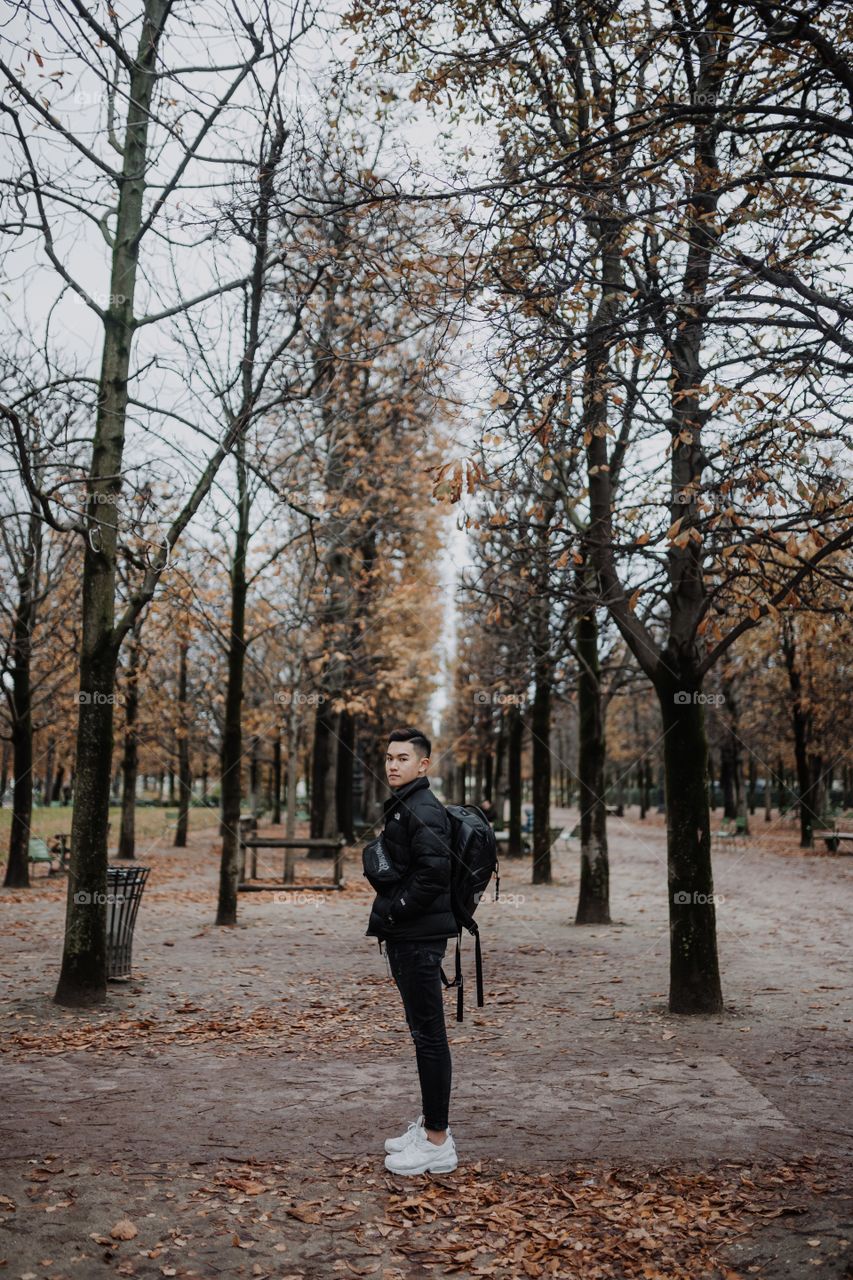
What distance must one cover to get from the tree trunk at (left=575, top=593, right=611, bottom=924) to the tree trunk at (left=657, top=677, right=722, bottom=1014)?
17.4ft

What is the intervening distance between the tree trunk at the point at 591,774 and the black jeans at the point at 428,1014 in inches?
366

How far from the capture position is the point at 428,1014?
5055 millimetres

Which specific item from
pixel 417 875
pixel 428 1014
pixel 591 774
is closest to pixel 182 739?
pixel 591 774

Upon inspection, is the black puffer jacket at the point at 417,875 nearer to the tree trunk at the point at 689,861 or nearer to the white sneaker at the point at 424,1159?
the white sneaker at the point at 424,1159

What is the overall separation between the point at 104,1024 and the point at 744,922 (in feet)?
31.5

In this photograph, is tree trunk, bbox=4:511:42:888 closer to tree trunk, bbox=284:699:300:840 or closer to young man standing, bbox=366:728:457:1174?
tree trunk, bbox=284:699:300:840

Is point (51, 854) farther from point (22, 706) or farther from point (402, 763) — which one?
point (402, 763)

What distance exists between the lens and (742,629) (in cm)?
787

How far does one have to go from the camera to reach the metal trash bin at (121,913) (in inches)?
376

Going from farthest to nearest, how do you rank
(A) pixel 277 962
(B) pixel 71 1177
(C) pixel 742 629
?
(A) pixel 277 962
(C) pixel 742 629
(B) pixel 71 1177

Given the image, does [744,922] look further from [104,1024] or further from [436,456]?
[436,456]

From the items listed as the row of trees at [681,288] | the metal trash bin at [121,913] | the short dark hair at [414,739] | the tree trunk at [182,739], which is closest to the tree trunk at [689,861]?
the row of trees at [681,288]

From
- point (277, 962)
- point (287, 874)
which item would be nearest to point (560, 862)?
point (287, 874)

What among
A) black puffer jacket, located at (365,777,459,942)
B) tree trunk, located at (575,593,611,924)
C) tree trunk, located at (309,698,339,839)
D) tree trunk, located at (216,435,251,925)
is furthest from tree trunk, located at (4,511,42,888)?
black puffer jacket, located at (365,777,459,942)
